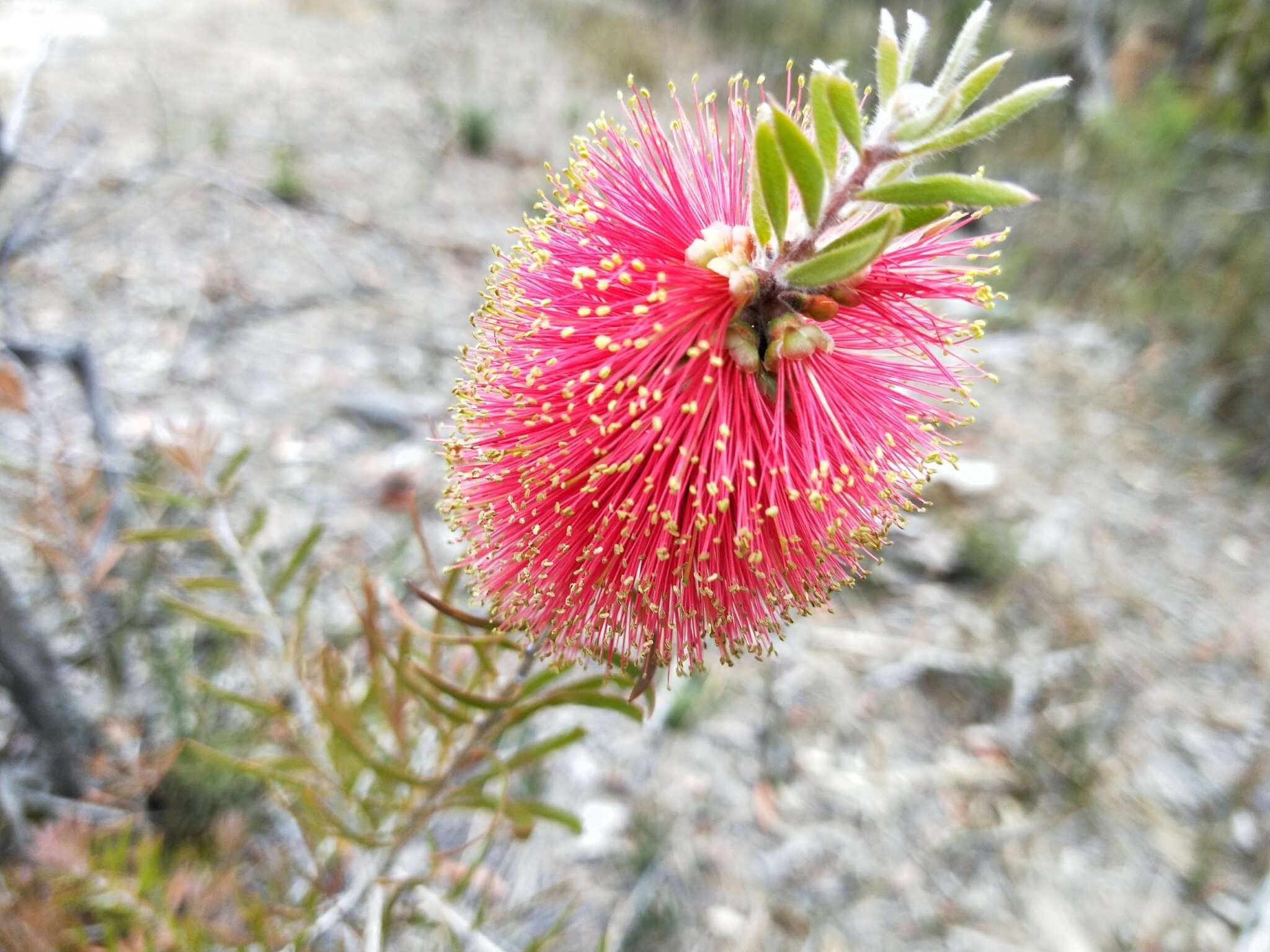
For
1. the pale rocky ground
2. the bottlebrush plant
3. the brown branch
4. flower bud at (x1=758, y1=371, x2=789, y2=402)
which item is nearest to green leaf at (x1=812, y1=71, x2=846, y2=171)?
the bottlebrush plant

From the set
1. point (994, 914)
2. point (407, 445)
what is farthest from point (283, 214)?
point (994, 914)

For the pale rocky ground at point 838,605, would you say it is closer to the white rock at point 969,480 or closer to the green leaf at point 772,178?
the white rock at point 969,480

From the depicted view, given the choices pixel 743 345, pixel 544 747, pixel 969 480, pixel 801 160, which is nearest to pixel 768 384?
pixel 743 345

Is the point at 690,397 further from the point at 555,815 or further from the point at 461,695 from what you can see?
the point at 555,815

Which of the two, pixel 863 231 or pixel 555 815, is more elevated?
pixel 863 231

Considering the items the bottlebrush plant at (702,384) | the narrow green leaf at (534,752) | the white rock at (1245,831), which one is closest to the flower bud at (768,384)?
the bottlebrush plant at (702,384)

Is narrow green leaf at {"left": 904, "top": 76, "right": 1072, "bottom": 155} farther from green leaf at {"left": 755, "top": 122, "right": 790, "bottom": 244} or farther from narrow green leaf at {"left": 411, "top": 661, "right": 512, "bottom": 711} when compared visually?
narrow green leaf at {"left": 411, "top": 661, "right": 512, "bottom": 711}
